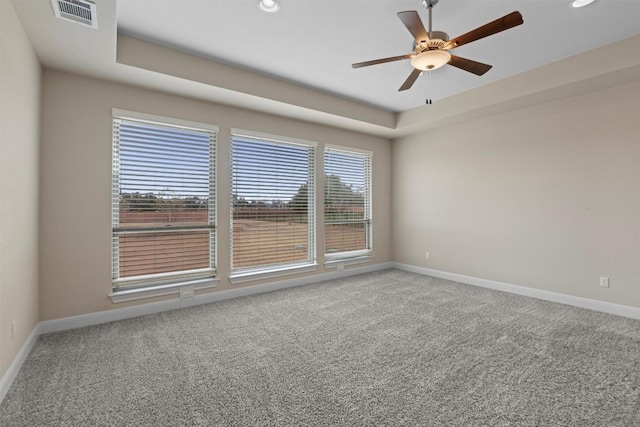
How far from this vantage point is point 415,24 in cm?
209

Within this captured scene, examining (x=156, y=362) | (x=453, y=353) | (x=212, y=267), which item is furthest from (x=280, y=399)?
(x=212, y=267)

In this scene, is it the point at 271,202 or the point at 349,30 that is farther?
the point at 271,202

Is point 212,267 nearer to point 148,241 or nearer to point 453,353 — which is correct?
point 148,241

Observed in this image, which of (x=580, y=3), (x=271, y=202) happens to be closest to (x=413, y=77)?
(x=580, y=3)

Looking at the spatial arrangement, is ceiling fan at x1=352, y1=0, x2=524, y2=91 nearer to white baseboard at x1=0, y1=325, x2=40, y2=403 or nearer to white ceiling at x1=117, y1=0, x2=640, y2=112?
white ceiling at x1=117, y1=0, x2=640, y2=112

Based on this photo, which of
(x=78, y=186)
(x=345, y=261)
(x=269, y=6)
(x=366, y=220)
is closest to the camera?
(x=269, y=6)

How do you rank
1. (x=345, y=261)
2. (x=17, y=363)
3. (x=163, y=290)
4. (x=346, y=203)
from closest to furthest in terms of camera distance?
(x=17, y=363) < (x=163, y=290) < (x=345, y=261) < (x=346, y=203)

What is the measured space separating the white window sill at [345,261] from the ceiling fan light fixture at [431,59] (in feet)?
11.3

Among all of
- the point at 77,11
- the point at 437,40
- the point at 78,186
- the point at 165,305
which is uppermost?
the point at 77,11

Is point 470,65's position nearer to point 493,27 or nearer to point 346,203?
Result: point 493,27

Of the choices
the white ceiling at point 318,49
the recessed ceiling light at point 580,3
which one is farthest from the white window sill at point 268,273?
the recessed ceiling light at point 580,3

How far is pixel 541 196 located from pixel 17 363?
227 inches

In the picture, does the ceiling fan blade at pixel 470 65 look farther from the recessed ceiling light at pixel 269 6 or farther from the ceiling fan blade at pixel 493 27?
the recessed ceiling light at pixel 269 6

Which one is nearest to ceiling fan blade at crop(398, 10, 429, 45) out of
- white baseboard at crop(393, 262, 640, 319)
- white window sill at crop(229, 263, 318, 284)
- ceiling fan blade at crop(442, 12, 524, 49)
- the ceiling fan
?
the ceiling fan
